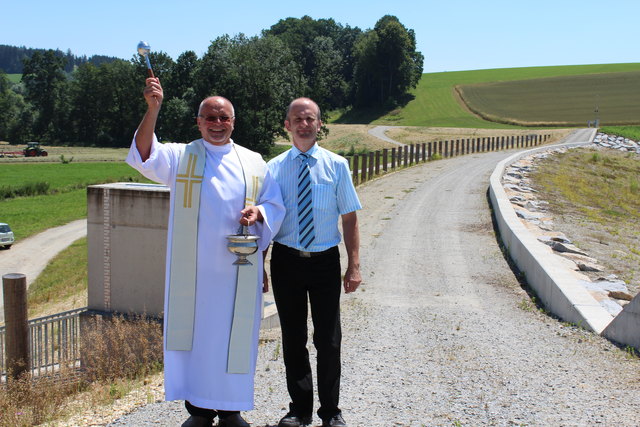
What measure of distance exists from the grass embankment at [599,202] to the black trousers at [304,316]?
6689 millimetres

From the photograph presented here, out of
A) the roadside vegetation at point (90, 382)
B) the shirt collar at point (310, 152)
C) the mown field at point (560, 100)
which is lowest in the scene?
the roadside vegetation at point (90, 382)

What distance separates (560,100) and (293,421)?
93294mm

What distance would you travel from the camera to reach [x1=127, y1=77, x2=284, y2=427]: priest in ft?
13.2

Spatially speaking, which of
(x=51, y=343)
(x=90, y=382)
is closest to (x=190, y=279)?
(x=90, y=382)

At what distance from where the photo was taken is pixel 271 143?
190 feet

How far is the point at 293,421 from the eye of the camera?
13.8 ft

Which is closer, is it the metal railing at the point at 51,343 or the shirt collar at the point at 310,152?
the shirt collar at the point at 310,152

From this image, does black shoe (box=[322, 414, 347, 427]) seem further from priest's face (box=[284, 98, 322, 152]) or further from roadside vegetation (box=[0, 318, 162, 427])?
roadside vegetation (box=[0, 318, 162, 427])

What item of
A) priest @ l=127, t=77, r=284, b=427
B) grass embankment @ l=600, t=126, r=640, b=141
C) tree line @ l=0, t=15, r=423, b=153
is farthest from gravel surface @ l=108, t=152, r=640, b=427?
tree line @ l=0, t=15, r=423, b=153

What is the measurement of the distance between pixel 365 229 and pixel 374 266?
352cm

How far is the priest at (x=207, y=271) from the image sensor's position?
4020 mm

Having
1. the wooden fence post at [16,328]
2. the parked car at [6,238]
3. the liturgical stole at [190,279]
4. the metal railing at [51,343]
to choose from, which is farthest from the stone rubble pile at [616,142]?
the liturgical stole at [190,279]

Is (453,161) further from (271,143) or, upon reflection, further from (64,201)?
(271,143)

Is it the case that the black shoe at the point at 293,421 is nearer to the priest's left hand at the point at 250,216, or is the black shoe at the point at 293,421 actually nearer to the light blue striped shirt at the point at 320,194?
the light blue striped shirt at the point at 320,194
